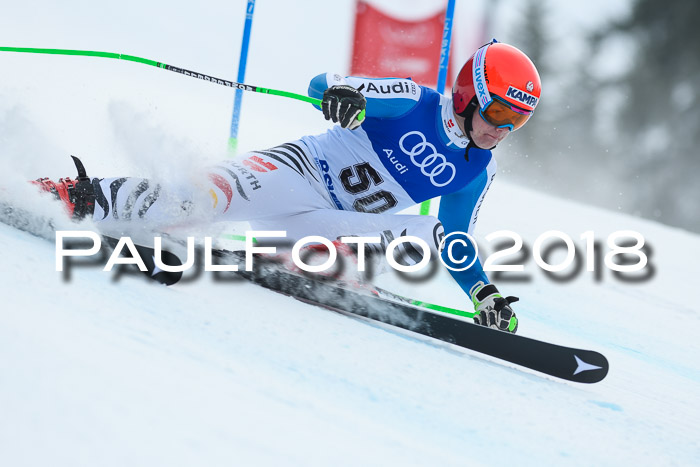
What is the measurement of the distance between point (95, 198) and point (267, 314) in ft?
2.49

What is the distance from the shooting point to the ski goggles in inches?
110

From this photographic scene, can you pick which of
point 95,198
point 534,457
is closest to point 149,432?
point 534,457

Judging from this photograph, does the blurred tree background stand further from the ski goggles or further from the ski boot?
the ski boot

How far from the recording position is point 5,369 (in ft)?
4.20

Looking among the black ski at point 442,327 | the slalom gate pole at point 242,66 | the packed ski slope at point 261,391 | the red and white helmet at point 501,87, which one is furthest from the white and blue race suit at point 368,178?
the slalom gate pole at point 242,66

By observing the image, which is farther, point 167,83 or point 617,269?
point 167,83

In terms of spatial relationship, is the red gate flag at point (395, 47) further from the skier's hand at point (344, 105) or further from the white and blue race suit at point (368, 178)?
the skier's hand at point (344, 105)

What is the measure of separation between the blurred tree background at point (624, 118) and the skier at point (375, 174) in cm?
1844

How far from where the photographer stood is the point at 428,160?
3.04m

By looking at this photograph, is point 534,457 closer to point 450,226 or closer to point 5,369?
point 5,369

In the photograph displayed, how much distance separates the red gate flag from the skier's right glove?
3575 mm

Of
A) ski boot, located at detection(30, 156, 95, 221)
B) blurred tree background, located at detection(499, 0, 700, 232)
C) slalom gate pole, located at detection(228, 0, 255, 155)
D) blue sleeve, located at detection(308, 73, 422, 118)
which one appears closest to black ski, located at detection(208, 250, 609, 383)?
ski boot, located at detection(30, 156, 95, 221)

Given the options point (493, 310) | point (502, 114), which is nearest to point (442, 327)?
point (493, 310)

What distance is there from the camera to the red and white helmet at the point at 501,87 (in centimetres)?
278
